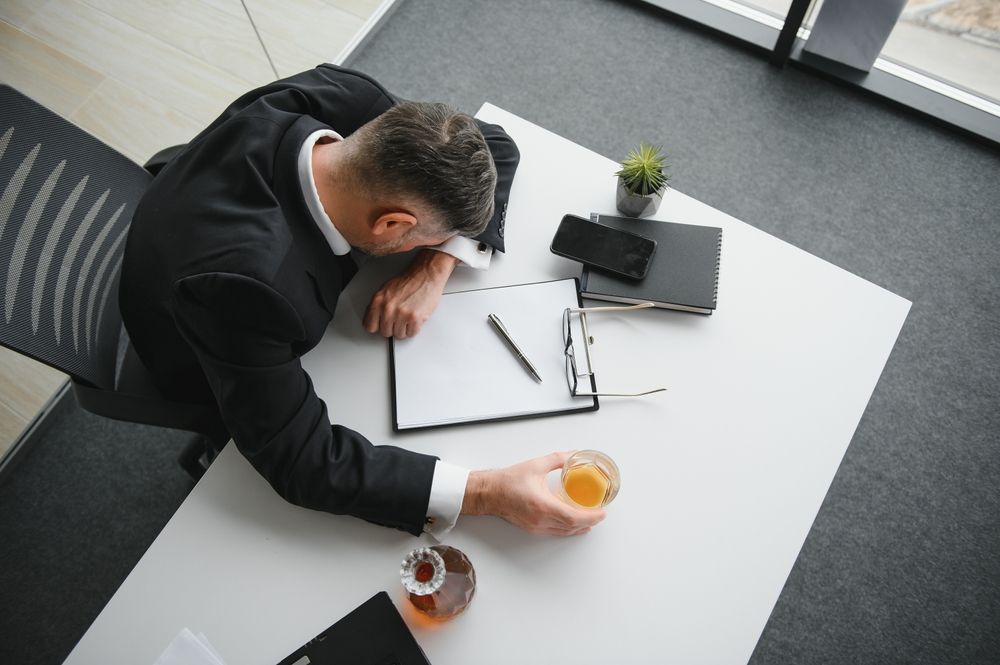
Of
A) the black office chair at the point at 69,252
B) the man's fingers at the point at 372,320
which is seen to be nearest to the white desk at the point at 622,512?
the man's fingers at the point at 372,320

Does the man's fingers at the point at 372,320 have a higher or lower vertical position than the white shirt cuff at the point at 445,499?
higher

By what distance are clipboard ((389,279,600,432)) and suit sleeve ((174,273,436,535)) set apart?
0.40 ft

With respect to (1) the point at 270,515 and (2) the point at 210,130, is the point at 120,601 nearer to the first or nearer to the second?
(1) the point at 270,515

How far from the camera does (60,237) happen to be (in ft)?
3.70

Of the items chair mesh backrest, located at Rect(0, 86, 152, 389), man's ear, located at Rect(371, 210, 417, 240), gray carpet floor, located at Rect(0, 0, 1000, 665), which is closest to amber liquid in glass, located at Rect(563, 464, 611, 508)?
man's ear, located at Rect(371, 210, 417, 240)

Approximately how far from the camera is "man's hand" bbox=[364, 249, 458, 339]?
1.13m

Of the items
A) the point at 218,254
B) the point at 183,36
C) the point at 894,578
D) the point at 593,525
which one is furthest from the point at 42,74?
the point at 894,578

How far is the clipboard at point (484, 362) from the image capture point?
1085 millimetres

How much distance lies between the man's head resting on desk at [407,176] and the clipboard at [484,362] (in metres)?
0.15

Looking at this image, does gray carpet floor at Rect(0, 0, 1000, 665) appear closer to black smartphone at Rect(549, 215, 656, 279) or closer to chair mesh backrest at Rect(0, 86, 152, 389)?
chair mesh backrest at Rect(0, 86, 152, 389)

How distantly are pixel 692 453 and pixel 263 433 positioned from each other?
2.14ft

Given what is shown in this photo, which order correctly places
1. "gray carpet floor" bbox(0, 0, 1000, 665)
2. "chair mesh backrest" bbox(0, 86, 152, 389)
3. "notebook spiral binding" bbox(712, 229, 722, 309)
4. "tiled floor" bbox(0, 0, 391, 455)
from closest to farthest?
"chair mesh backrest" bbox(0, 86, 152, 389) < "notebook spiral binding" bbox(712, 229, 722, 309) < "gray carpet floor" bbox(0, 0, 1000, 665) < "tiled floor" bbox(0, 0, 391, 455)

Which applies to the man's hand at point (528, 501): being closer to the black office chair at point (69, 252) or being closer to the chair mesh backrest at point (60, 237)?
the black office chair at point (69, 252)

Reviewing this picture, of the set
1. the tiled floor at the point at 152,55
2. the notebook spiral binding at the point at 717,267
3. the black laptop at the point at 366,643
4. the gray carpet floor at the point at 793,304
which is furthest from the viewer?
the tiled floor at the point at 152,55
